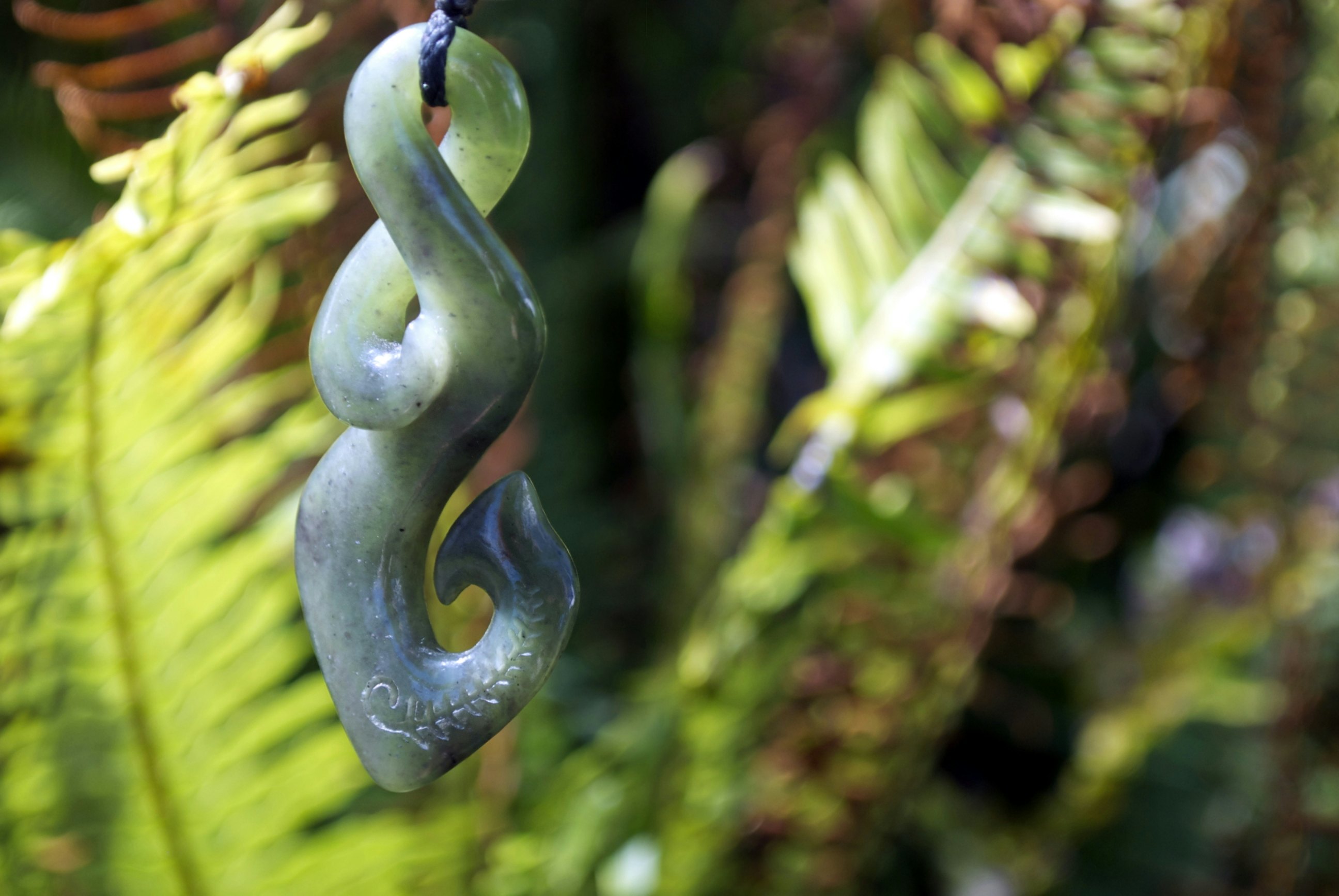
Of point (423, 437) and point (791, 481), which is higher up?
point (423, 437)

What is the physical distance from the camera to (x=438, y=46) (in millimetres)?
273

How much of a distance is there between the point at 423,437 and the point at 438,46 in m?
0.10

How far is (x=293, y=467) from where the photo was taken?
77 cm

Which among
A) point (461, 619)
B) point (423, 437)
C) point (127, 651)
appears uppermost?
point (423, 437)

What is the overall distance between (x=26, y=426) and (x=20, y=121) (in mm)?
408

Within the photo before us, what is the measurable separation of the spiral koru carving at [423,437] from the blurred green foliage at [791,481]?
0.11m

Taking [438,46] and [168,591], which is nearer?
[438,46]

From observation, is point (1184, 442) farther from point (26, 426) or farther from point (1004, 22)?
point (26, 426)

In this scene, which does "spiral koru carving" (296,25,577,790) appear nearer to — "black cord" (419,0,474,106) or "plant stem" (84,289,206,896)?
"black cord" (419,0,474,106)

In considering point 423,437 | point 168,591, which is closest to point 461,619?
point 168,591

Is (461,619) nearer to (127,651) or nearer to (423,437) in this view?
(127,651)

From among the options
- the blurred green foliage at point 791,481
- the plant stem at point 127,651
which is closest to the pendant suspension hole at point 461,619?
the blurred green foliage at point 791,481

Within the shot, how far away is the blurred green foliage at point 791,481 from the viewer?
0.51 metres

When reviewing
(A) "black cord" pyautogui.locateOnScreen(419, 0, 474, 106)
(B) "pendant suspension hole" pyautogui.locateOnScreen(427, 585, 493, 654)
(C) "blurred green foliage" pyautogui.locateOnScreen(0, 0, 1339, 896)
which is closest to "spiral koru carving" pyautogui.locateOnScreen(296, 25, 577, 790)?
(A) "black cord" pyautogui.locateOnScreen(419, 0, 474, 106)
